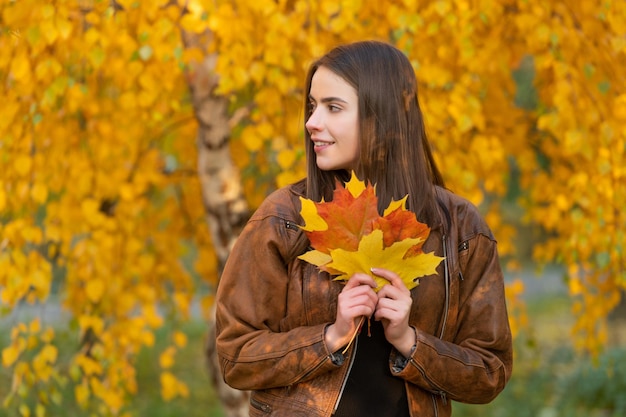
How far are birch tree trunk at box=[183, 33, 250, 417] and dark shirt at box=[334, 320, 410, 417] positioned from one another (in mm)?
2011

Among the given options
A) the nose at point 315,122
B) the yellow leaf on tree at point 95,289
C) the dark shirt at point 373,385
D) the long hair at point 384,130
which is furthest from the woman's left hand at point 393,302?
the yellow leaf on tree at point 95,289

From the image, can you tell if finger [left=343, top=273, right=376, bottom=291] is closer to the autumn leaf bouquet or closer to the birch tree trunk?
the autumn leaf bouquet

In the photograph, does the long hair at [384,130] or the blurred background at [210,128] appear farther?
the blurred background at [210,128]

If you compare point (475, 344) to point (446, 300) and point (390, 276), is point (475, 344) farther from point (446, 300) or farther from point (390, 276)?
point (390, 276)

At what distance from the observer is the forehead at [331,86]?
Result: 6.57 feet

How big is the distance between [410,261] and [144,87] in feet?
5.92

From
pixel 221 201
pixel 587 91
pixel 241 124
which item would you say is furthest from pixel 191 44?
pixel 587 91

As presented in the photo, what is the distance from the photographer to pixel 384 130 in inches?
79.8

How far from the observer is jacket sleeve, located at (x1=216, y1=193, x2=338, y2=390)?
1922mm

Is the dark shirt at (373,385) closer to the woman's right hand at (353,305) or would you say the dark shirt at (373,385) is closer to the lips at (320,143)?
the woman's right hand at (353,305)

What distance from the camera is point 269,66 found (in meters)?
3.35

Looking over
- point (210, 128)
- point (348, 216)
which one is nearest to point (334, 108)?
point (348, 216)

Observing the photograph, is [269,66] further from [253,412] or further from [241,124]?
[253,412]

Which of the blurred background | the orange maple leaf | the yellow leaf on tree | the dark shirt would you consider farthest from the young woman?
the yellow leaf on tree
